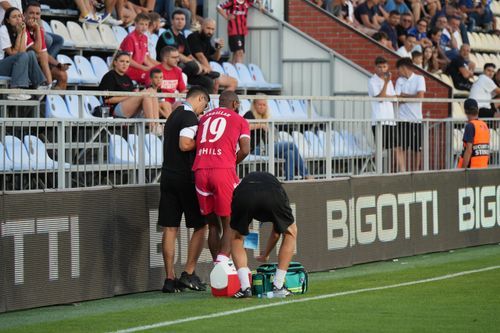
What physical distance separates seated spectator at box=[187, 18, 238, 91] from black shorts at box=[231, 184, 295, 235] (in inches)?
327

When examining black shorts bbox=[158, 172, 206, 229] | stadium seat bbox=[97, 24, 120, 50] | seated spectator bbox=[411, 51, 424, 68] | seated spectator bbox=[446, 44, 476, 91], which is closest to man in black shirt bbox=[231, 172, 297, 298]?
black shorts bbox=[158, 172, 206, 229]

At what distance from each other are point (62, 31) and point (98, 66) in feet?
2.72

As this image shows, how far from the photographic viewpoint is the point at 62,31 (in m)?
19.4

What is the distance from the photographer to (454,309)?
11.1m

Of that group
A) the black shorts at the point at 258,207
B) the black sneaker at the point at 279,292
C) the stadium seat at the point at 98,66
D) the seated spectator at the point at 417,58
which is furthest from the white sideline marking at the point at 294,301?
the seated spectator at the point at 417,58

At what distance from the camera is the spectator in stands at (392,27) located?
2561 cm

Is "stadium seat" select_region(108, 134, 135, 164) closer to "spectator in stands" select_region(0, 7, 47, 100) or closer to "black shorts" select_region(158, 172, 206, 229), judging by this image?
"black shorts" select_region(158, 172, 206, 229)

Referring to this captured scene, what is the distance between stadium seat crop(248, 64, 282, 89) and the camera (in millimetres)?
23031

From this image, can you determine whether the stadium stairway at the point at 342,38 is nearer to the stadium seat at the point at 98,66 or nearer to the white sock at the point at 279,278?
the stadium seat at the point at 98,66

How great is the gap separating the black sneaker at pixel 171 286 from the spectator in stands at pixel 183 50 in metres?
6.51

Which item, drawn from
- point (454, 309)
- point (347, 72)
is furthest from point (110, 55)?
point (454, 309)

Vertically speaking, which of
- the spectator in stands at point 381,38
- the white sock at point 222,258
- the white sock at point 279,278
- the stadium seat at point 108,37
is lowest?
the white sock at point 279,278

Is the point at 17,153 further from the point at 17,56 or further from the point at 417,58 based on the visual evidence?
the point at 417,58

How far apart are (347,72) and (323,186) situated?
8817 millimetres
